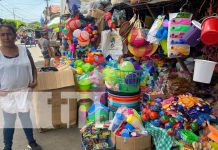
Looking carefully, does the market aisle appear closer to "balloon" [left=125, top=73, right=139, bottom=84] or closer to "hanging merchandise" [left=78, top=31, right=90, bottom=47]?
"balloon" [left=125, top=73, right=139, bottom=84]

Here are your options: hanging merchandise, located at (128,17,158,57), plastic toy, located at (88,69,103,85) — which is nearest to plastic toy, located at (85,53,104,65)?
plastic toy, located at (88,69,103,85)

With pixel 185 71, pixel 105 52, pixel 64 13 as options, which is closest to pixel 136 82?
pixel 185 71

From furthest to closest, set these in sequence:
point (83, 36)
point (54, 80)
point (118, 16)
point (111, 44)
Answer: point (83, 36), point (111, 44), point (118, 16), point (54, 80)

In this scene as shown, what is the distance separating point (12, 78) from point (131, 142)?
1.80 meters

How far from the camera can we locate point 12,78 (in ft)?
9.39

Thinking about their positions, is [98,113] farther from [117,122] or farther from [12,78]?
[12,78]

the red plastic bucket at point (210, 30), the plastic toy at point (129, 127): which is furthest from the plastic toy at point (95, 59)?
the red plastic bucket at point (210, 30)

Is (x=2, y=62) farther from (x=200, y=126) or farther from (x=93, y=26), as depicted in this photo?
(x=93, y=26)

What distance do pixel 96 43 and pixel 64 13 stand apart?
3729 millimetres

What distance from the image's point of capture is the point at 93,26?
19.3ft

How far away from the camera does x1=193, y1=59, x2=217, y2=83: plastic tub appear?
2.36 metres

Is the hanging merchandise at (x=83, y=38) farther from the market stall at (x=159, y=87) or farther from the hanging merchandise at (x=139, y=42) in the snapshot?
the hanging merchandise at (x=139, y=42)

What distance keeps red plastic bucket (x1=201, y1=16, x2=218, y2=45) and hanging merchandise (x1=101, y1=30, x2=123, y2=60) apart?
114 inches

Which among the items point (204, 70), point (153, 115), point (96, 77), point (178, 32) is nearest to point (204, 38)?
point (204, 70)
